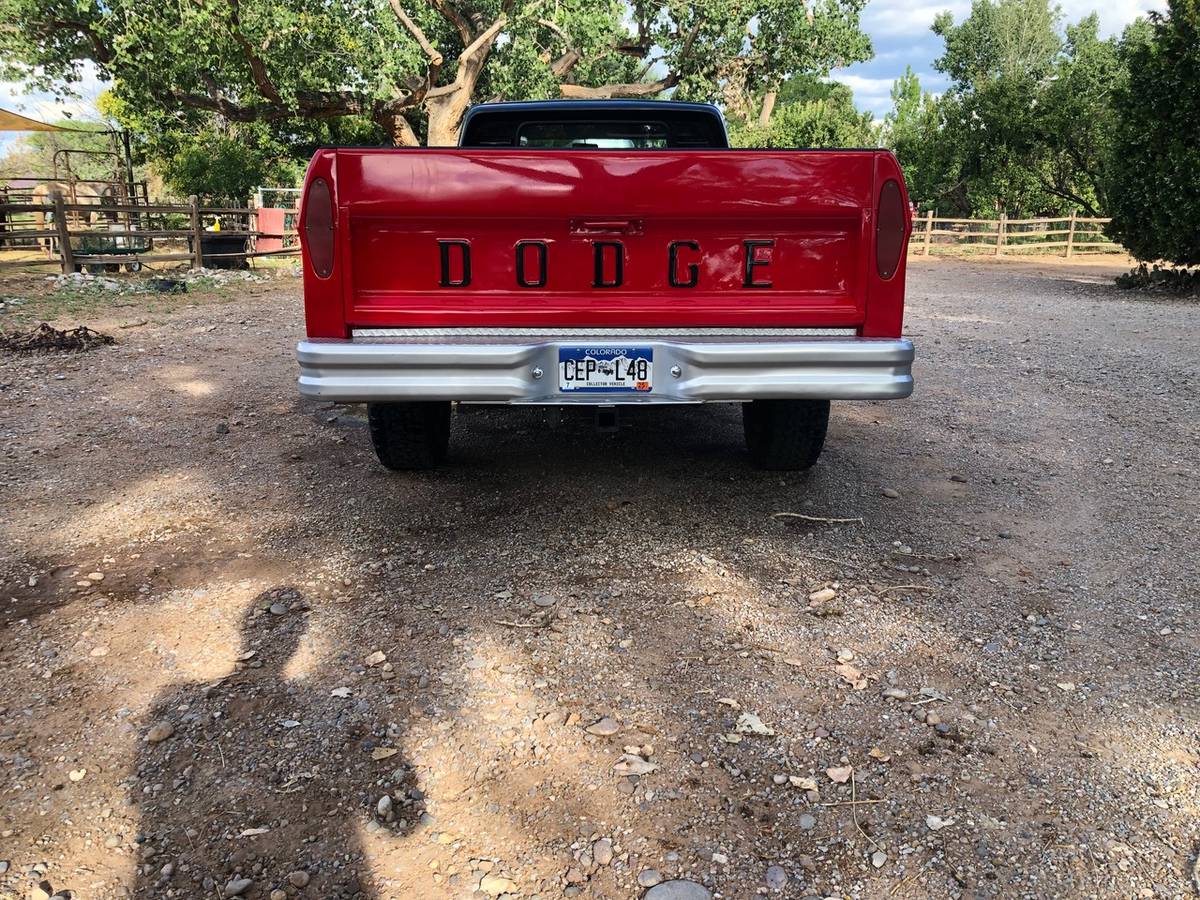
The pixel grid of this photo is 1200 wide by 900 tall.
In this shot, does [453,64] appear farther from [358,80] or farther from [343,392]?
[343,392]

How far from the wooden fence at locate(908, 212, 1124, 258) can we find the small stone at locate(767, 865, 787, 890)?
2527cm

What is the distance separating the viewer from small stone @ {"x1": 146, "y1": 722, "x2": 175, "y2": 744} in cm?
223

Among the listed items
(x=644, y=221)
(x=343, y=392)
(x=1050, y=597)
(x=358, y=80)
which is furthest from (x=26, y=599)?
(x=358, y=80)

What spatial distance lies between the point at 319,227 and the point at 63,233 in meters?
11.8

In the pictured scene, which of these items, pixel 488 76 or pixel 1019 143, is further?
pixel 1019 143

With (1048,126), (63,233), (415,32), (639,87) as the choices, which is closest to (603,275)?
(63,233)

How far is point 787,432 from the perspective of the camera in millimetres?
3918

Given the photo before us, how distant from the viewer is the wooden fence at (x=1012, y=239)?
957 inches

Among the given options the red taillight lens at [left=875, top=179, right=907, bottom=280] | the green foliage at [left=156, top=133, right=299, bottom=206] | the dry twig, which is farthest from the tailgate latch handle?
the green foliage at [left=156, top=133, right=299, bottom=206]

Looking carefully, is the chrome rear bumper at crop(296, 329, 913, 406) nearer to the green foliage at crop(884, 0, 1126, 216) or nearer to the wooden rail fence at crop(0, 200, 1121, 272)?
the wooden rail fence at crop(0, 200, 1121, 272)

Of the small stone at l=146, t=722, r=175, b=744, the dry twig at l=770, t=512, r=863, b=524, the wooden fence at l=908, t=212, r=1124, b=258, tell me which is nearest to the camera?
the small stone at l=146, t=722, r=175, b=744

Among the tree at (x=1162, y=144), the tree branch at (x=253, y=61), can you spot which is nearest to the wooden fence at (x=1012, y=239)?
the tree at (x=1162, y=144)

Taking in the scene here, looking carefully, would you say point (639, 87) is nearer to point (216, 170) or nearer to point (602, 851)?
point (216, 170)

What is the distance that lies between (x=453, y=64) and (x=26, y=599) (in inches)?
844
